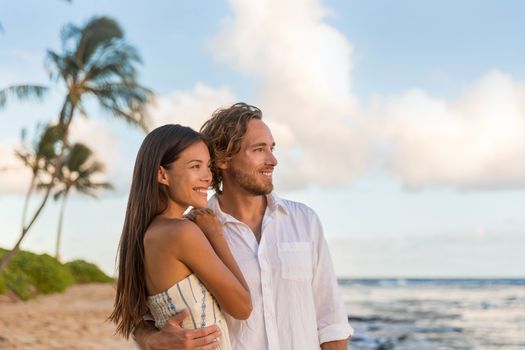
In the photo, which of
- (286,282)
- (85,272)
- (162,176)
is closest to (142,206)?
(162,176)

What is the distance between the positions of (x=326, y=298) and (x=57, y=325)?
458 inches

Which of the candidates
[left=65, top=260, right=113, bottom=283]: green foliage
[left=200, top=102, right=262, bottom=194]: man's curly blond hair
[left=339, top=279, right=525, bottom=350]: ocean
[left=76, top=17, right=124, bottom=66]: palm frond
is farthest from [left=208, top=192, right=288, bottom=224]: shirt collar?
[left=65, top=260, right=113, bottom=283]: green foliage

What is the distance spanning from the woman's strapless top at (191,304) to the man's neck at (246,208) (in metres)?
0.60

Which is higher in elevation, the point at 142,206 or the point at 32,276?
the point at 32,276

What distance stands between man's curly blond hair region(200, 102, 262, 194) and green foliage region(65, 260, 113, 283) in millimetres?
25457

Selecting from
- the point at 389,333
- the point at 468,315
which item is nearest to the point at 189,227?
the point at 389,333

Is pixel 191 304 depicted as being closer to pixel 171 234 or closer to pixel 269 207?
pixel 171 234

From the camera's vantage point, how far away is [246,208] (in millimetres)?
3627

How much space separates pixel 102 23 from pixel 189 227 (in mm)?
18715

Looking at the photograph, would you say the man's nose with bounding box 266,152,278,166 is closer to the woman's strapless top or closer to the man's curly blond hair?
the man's curly blond hair

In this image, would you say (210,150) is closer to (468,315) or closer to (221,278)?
(221,278)

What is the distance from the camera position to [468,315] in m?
25.2

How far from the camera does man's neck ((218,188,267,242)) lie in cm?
360

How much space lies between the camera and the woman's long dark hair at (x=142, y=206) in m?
3.10
